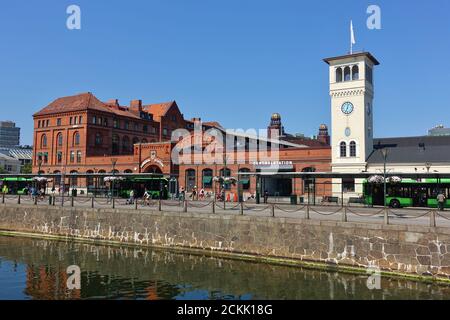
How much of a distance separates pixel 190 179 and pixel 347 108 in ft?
76.8

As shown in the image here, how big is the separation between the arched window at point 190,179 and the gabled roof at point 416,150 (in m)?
23.6

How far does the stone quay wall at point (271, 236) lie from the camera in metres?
17.0

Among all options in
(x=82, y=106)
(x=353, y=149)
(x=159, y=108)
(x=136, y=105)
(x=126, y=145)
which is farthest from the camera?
(x=159, y=108)

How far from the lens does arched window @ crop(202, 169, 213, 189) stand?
2140 inches

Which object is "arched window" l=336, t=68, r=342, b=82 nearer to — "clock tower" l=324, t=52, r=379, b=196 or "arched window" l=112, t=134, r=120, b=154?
"clock tower" l=324, t=52, r=379, b=196

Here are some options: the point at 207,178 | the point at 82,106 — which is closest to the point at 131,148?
the point at 82,106

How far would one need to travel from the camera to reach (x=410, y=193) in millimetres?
35094

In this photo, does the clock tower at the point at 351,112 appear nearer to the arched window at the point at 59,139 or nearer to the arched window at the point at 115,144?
the arched window at the point at 115,144

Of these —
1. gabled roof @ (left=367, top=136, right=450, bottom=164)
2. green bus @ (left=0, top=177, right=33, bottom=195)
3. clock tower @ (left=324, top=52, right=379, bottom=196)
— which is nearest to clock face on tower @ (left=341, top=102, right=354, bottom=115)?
clock tower @ (left=324, top=52, right=379, bottom=196)

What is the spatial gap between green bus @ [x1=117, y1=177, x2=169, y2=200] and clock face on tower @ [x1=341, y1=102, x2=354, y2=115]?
2248 centimetres

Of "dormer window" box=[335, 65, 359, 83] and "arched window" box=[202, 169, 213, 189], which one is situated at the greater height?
"dormer window" box=[335, 65, 359, 83]

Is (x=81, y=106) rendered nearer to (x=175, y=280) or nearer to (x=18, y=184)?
(x=18, y=184)
